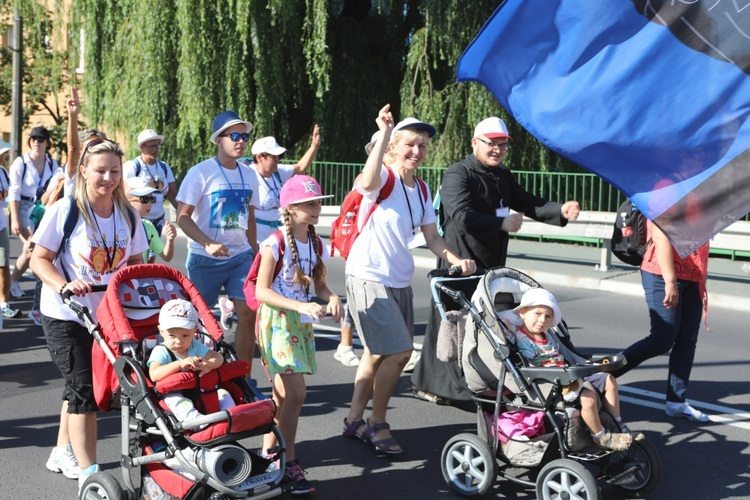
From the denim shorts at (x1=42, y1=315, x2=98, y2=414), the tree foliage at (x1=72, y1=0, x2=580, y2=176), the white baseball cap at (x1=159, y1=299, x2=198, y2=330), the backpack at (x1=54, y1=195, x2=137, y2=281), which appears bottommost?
the denim shorts at (x1=42, y1=315, x2=98, y2=414)

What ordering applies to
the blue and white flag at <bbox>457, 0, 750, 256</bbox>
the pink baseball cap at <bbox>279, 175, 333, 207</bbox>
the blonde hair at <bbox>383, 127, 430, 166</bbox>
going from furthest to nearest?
the blonde hair at <bbox>383, 127, 430, 166</bbox> → the pink baseball cap at <bbox>279, 175, 333, 207</bbox> → the blue and white flag at <bbox>457, 0, 750, 256</bbox>

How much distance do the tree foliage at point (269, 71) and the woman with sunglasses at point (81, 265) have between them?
41.2 feet

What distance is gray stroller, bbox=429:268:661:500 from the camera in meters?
4.89

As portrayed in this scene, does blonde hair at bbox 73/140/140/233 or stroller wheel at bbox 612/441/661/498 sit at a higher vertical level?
blonde hair at bbox 73/140/140/233

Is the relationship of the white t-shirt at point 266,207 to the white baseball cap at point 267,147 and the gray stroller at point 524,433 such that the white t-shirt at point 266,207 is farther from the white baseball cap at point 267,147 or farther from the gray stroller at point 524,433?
the gray stroller at point 524,433

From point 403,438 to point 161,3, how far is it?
13870 millimetres

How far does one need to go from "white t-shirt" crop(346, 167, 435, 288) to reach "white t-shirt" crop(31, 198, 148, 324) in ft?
4.78

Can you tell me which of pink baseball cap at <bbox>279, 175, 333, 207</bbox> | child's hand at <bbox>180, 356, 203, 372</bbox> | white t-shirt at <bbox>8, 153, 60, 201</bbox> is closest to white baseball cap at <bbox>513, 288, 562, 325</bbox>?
pink baseball cap at <bbox>279, 175, 333, 207</bbox>

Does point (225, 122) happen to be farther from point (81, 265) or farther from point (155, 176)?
point (155, 176)

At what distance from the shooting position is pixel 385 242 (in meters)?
5.97

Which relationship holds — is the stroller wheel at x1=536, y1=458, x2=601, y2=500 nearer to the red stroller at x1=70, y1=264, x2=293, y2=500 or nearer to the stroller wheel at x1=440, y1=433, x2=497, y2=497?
the stroller wheel at x1=440, y1=433, x2=497, y2=497

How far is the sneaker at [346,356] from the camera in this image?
8.46 metres

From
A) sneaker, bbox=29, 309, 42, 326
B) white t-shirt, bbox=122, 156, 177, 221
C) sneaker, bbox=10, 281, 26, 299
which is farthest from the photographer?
sneaker, bbox=10, 281, 26, 299

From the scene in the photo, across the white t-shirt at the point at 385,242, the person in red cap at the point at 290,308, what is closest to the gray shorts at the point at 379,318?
the white t-shirt at the point at 385,242
